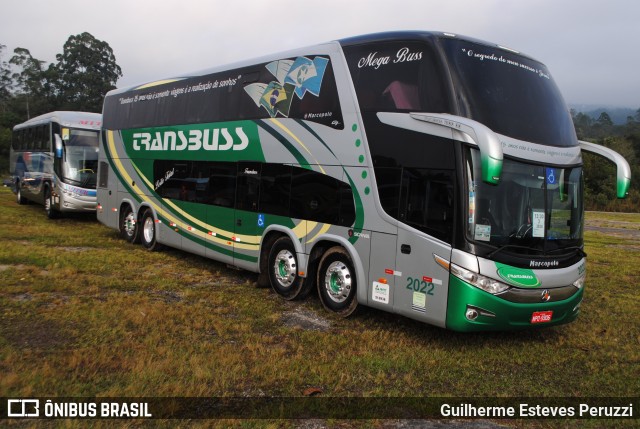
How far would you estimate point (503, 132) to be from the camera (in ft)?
21.1

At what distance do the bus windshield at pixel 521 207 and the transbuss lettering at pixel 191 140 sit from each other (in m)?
4.77

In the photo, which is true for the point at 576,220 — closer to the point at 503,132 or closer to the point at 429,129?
the point at 503,132

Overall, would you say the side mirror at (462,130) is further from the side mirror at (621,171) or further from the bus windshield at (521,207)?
the side mirror at (621,171)

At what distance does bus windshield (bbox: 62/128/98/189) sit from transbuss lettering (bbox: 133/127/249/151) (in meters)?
5.05

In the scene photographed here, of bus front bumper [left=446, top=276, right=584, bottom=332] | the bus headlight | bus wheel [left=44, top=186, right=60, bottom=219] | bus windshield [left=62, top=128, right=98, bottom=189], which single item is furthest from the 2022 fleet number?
bus wheel [left=44, top=186, right=60, bottom=219]

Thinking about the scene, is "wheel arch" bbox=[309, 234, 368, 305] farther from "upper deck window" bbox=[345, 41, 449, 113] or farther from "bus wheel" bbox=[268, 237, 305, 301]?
"upper deck window" bbox=[345, 41, 449, 113]

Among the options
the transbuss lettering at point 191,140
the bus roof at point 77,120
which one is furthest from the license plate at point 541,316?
the bus roof at point 77,120

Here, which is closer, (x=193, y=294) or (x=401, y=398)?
(x=401, y=398)

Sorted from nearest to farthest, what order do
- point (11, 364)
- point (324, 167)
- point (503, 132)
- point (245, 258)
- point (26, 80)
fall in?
point (11, 364)
point (503, 132)
point (324, 167)
point (245, 258)
point (26, 80)

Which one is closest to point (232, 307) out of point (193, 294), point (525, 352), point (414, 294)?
point (193, 294)

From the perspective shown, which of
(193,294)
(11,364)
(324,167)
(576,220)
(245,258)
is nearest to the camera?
(11,364)

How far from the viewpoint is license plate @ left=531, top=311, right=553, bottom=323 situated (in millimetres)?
6566

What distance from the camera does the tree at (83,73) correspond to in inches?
2785

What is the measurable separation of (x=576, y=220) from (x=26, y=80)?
77842 mm
